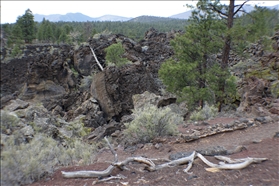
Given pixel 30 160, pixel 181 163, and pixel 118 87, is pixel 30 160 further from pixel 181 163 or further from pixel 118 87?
pixel 118 87

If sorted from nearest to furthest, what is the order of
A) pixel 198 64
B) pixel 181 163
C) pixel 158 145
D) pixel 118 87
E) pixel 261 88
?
1. pixel 181 163
2. pixel 158 145
3. pixel 261 88
4. pixel 198 64
5. pixel 118 87

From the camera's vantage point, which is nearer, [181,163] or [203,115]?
[181,163]

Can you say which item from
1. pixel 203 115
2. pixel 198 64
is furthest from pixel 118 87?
Answer: pixel 203 115

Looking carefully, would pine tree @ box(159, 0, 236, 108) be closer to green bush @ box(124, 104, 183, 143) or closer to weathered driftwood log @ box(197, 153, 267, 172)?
green bush @ box(124, 104, 183, 143)

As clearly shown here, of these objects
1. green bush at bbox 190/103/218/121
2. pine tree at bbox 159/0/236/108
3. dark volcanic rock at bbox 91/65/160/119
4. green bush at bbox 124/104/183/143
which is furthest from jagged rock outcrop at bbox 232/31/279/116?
dark volcanic rock at bbox 91/65/160/119

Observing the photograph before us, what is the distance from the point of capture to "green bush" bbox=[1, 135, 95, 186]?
3.41 metres

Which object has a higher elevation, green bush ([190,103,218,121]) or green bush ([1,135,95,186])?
green bush ([1,135,95,186])

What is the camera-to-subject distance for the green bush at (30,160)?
11.2 ft

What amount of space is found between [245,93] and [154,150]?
20.2 ft

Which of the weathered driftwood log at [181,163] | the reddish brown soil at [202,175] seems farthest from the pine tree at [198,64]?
the weathered driftwood log at [181,163]

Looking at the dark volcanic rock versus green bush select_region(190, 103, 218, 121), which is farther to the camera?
the dark volcanic rock

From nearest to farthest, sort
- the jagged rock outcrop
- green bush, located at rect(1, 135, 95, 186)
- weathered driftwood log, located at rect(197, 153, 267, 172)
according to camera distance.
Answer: green bush, located at rect(1, 135, 95, 186), weathered driftwood log, located at rect(197, 153, 267, 172), the jagged rock outcrop

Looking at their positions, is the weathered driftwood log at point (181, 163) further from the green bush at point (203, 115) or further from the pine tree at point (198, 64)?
the pine tree at point (198, 64)

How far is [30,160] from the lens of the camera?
4.02 meters
